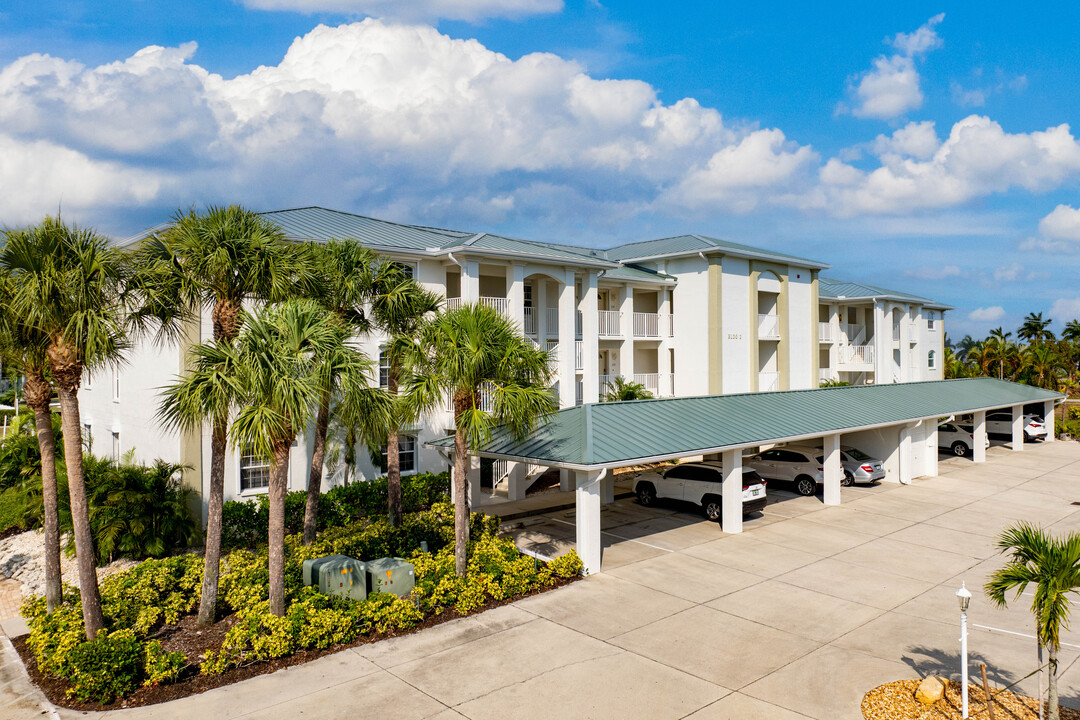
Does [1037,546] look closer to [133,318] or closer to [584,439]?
[584,439]

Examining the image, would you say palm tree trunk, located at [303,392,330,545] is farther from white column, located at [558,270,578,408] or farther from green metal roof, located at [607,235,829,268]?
green metal roof, located at [607,235,829,268]

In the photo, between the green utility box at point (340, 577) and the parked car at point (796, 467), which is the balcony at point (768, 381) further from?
the green utility box at point (340, 577)

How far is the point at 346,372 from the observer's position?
38.6 ft

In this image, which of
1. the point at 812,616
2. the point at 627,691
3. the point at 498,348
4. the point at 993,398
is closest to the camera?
the point at 627,691

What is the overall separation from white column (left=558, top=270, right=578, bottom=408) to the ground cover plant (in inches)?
345

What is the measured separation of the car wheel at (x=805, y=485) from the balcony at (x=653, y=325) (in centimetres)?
955

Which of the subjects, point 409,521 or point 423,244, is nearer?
point 409,521

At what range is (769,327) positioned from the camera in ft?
111

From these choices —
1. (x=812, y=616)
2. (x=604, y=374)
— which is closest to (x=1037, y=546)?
(x=812, y=616)

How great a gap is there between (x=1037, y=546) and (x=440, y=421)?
56.7 feet

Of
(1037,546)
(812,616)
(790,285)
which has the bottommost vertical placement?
(812,616)

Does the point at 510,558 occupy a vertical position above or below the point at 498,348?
below

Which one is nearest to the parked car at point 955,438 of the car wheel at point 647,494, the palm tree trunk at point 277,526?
the car wheel at point 647,494

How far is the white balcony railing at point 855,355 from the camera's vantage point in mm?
41781
